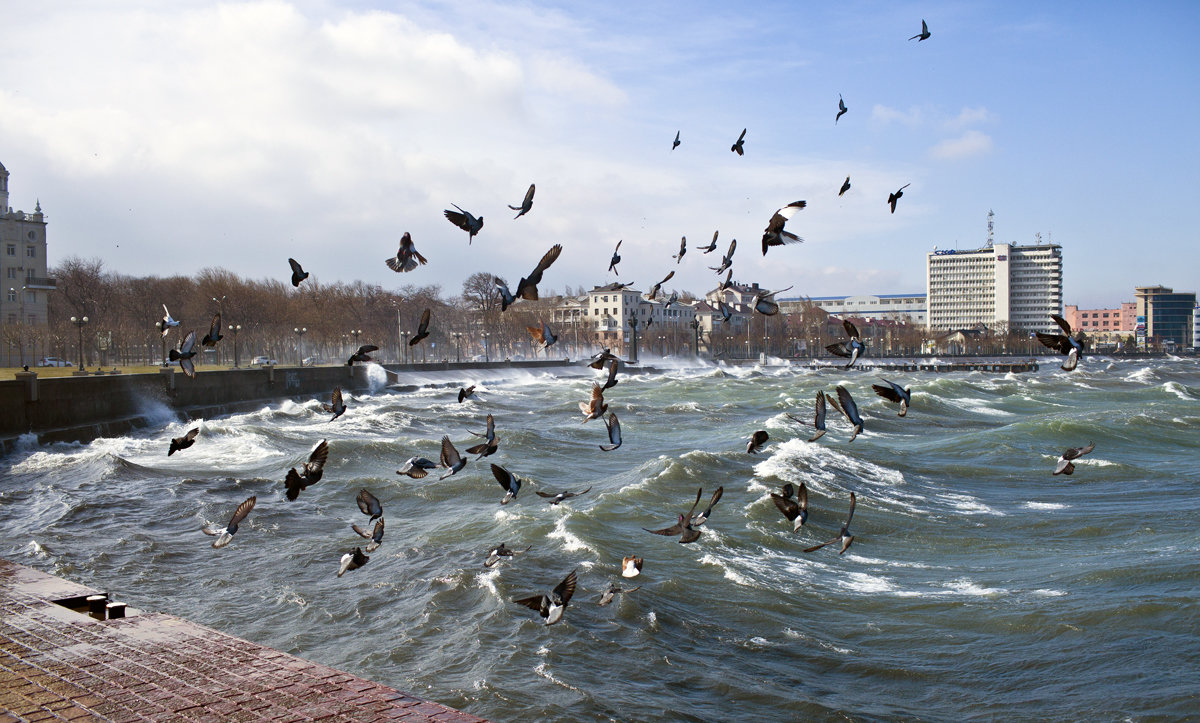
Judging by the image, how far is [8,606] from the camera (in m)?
8.93

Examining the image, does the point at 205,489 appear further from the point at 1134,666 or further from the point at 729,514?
the point at 1134,666

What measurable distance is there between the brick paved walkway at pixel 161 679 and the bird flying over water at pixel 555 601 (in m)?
2.46

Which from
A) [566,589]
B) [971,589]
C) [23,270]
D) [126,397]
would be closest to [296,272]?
[566,589]

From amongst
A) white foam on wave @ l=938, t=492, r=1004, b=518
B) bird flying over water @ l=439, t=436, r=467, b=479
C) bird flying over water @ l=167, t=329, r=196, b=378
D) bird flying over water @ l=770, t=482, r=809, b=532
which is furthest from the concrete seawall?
white foam on wave @ l=938, t=492, r=1004, b=518

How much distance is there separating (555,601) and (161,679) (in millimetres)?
4117

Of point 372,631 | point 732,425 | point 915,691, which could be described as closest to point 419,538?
point 372,631

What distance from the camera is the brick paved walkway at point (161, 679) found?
630 centimetres

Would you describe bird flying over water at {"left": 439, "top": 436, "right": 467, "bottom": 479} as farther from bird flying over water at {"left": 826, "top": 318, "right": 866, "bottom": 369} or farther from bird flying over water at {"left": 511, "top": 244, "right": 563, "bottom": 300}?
bird flying over water at {"left": 826, "top": 318, "right": 866, "bottom": 369}

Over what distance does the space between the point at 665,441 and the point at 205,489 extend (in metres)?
15.5

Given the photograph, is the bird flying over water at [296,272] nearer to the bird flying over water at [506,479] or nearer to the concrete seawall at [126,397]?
the bird flying over water at [506,479]

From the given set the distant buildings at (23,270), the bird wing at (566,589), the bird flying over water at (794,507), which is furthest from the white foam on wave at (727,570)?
the distant buildings at (23,270)

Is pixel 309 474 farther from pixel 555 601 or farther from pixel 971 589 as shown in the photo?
pixel 971 589

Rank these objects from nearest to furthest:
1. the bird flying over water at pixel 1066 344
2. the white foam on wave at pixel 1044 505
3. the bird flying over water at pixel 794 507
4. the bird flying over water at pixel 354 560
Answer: the bird flying over water at pixel 1066 344 < the bird flying over water at pixel 794 507 < the bird flying over water at pixel 354 560 < the white foam on wave at pixel 1044 505

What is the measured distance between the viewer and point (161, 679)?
6969 mm
